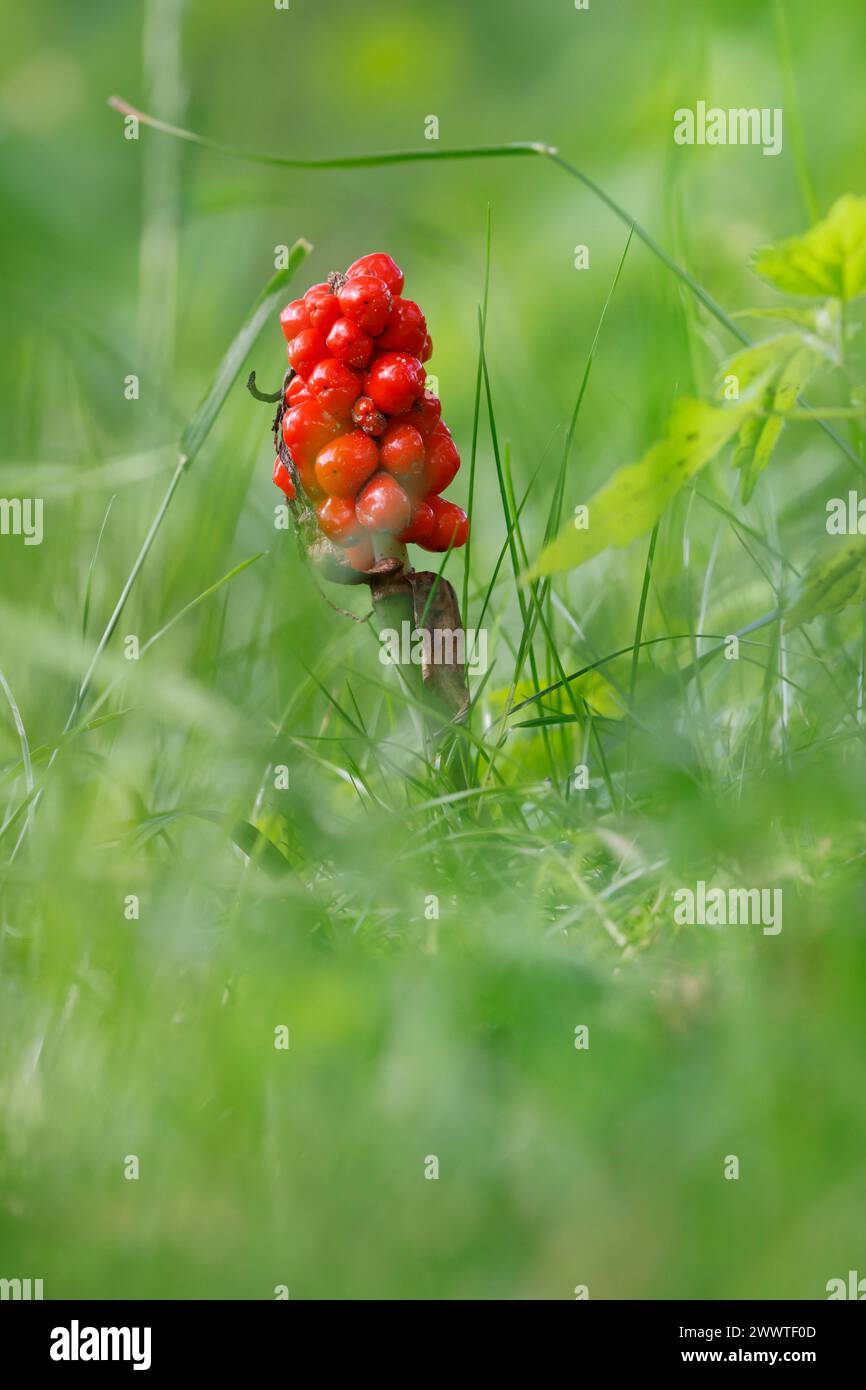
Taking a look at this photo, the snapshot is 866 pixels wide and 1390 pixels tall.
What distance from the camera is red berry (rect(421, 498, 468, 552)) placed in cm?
148

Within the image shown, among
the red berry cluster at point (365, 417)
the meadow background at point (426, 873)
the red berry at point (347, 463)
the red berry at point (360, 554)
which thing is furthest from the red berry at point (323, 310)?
the meadow background at point (426, 873)

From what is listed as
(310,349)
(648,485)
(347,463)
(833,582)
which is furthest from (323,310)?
(833,582)

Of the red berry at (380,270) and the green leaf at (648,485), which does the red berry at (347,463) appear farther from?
the green leaf at (648,485)

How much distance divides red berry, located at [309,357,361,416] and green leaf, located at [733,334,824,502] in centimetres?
41

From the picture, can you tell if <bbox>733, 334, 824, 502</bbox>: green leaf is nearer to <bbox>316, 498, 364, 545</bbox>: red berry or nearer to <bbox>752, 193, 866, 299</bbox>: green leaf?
<bbox>752, 193, 866, 299</bbox>: green leaf

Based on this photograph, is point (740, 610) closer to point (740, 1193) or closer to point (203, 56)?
point (740, 1193)

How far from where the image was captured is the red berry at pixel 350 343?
4.64ft

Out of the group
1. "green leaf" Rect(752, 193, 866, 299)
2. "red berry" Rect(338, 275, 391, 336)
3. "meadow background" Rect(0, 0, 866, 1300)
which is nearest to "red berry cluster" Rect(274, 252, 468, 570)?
"red berry" Rect(338, 275, 391, 336)

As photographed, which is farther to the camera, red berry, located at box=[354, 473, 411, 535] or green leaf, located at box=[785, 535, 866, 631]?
red berry, located at box=[354, 473, 411, 535]

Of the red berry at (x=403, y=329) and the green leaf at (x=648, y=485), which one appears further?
the red berry at (x=403, y=329)

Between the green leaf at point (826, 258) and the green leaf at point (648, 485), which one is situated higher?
the green leaf at point (826, 258)

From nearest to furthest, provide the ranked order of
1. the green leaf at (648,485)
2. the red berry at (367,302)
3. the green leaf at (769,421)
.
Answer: the green leaf at (648,485)
the green leaf at (769,421)
the red berry at (367,302)

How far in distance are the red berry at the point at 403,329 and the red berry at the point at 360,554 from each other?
0.70 ft

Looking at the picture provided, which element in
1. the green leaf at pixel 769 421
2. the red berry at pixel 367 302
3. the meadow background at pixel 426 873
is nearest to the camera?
the meadow background at pixel 426 873
